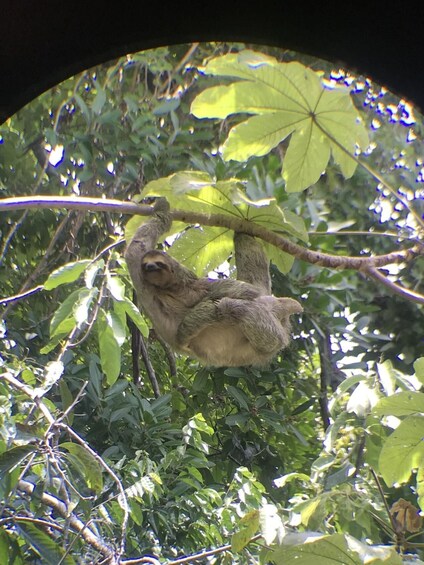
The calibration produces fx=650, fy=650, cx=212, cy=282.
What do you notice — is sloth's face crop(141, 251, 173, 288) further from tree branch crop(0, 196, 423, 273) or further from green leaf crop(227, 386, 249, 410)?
green leaf crop(227, 386, 249, 410)

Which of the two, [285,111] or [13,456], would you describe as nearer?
[285,111]

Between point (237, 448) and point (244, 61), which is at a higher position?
point (244, 61)

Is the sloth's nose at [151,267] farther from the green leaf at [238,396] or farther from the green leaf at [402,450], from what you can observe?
the green leaf at [238,396]

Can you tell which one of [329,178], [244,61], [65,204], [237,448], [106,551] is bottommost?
[106,551]

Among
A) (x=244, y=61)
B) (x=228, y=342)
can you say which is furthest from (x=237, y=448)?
(x=244, y=61)

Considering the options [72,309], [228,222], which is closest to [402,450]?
[228,222]

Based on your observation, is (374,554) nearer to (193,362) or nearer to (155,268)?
(155,268)

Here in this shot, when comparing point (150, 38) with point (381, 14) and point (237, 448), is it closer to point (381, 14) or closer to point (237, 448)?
point (381, 14)

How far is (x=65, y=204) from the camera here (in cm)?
205

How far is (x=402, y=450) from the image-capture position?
2271 millimetres

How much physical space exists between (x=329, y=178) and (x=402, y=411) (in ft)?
9.67

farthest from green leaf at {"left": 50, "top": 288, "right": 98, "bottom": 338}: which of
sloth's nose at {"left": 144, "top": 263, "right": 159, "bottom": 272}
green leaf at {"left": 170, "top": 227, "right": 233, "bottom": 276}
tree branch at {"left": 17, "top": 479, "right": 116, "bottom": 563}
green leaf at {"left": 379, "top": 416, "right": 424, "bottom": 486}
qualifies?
green leaf at {"left": 379, "top": 416, "right": 424, "bottom": 486}

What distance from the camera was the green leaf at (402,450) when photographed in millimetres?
2252

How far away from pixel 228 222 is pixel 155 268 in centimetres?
44
